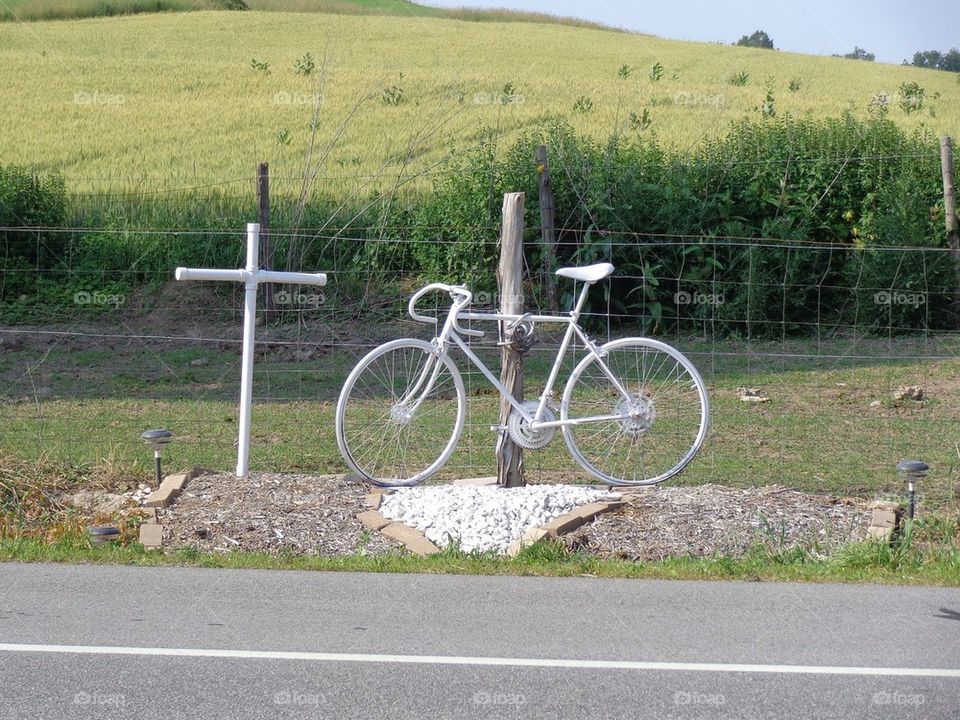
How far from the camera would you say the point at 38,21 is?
48.8 meters

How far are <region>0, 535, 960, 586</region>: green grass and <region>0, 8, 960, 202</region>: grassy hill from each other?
1186 cm

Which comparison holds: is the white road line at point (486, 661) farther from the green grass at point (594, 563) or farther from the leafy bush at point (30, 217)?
the leafy bush at point (30, 217)

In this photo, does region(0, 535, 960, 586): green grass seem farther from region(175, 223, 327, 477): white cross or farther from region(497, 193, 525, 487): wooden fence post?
region(175, 223, 327, 477): white cross

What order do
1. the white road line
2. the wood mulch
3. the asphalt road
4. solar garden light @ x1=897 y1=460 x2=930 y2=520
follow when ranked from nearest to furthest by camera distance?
the asphalt road < the white road line < the wood mulch < solar garden light @ x1=897 y1=460 x2=930 y2=520

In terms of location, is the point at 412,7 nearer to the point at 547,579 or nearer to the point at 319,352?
the point at 319,352

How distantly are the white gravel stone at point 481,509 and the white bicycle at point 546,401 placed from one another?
0.81 ft

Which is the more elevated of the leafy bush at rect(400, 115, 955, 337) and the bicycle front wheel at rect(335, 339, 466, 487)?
the leafy bush at rect(400, 115, 955, 337)

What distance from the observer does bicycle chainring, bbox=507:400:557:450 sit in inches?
302

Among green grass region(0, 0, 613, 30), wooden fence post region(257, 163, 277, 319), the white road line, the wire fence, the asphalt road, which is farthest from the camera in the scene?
green grass region(0, 0, 613, 30)

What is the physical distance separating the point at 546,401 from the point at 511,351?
0.38 m

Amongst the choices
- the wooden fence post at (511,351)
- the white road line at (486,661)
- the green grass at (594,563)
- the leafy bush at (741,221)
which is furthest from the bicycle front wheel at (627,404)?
the leafy bush at (741,221)

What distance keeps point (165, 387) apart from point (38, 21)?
135 ft

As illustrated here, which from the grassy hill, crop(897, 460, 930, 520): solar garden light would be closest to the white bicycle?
crop(897, 460, 930, 520): solar garden light

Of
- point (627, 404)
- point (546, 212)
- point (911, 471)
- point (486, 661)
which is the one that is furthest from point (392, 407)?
point (546, 212)
